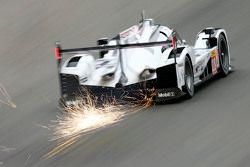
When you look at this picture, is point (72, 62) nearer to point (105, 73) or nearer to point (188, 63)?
point (105, 73)

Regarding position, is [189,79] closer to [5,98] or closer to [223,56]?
[223,56]

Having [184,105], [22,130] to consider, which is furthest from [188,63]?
[22,130]

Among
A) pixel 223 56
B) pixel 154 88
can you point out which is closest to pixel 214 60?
pixel 223 56

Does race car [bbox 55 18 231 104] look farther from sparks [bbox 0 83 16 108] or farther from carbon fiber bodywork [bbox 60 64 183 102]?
sparks [bbox 0 83 16 108]

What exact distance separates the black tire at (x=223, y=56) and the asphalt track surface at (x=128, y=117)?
182 mm

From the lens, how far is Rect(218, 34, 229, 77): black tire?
14327 millimetres

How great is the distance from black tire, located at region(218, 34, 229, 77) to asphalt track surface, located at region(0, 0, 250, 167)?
0.60ft

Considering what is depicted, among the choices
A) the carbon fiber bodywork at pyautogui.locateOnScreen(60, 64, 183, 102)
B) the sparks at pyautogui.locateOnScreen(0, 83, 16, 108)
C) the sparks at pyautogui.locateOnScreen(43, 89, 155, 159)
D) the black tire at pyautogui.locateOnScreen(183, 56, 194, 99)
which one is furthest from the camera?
the sparks at pyautogui.locateOnScreen(0, 83, 16, 108)

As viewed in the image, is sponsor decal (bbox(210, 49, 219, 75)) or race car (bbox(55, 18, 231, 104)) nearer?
race car (bbox(55, 18, 231, 104))

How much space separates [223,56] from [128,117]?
3.55m

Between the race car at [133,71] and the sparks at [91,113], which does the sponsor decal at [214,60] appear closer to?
the race car at [133,71]

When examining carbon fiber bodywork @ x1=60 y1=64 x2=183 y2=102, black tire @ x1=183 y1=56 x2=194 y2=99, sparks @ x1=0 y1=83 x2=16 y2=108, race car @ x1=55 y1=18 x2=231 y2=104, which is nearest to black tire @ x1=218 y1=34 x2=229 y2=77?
race car @ x1=55 y1=18 x2=231 y2=104

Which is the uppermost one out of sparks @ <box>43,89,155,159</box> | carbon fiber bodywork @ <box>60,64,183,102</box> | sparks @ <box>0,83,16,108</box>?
carbon fiber bodywork @ <box>60,64,183,102</box>

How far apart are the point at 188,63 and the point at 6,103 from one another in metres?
3.73
